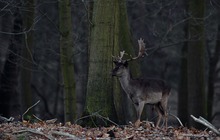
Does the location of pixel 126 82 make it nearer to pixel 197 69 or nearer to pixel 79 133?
pixel 79 133

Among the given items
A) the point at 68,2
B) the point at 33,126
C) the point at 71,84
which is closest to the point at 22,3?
the point at 68,2

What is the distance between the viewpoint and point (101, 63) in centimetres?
1405

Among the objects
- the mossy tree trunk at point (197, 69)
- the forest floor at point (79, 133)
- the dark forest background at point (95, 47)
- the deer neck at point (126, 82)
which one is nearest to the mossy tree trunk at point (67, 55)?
the dark forest background at point (95, 47)

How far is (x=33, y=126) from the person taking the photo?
1246cm

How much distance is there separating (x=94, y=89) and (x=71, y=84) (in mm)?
4984

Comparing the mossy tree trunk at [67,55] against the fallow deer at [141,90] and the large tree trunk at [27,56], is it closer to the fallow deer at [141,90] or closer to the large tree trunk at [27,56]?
the large tree trunk at [27,56]

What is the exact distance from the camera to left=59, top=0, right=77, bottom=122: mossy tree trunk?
60.8ft

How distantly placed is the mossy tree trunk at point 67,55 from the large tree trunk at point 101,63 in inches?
171

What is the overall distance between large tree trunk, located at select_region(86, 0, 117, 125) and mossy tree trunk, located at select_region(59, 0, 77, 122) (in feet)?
14.3

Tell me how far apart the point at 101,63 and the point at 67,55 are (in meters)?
4.93

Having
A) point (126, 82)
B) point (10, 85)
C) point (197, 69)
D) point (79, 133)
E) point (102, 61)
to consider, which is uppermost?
point (102, 61)

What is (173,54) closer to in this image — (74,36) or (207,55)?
(207,55)

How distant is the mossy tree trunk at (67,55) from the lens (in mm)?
18547

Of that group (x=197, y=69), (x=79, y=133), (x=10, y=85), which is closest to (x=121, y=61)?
(x=79, y=133)
